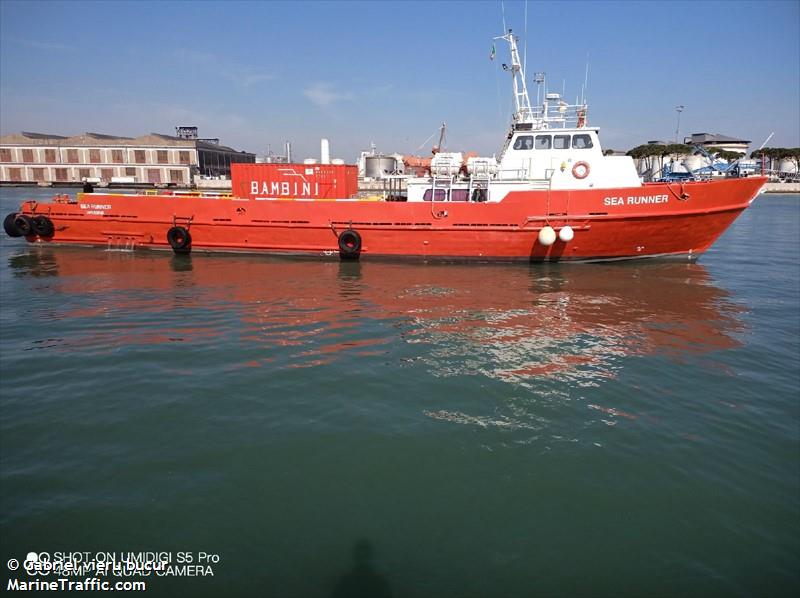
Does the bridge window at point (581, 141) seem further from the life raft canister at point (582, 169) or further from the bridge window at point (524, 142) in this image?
the bridge window at point (524, 142)

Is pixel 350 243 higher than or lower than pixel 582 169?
lower

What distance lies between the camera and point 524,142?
1670 cm

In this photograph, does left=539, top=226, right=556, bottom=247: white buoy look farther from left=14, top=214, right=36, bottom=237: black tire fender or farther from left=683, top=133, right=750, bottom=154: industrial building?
left=683, top=133, right=750, bottom=154: industrial building

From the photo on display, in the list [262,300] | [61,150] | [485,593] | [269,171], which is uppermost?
[61,150]

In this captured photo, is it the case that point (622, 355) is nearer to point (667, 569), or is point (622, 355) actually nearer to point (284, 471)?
point (667, 569)

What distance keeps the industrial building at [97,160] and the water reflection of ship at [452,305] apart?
7332 cm

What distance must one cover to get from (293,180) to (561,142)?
9.99 m

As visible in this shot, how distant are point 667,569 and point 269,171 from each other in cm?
1764

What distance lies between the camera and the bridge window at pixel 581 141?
16.0 metres

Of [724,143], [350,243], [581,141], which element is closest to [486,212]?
[581,141]

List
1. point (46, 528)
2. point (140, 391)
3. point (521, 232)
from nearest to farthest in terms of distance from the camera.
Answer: point (46, 528) → point (140, 391) → point (521, 232)

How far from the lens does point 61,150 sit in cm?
8075

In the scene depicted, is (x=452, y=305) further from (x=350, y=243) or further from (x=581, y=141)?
(x=581, y=141)

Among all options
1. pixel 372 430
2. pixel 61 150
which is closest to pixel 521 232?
pixel 372 430
